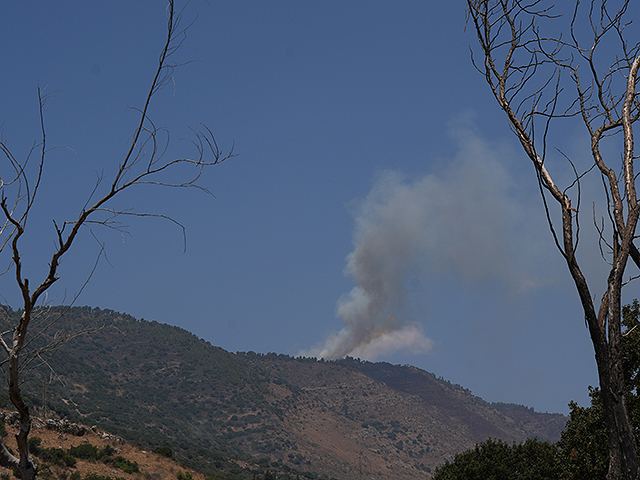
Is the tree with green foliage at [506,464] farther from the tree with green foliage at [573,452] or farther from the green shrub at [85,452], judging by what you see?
the green shrub at [85,452]

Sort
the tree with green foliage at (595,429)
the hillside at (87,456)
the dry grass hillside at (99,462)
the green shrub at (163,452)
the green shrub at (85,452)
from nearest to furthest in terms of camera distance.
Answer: the tree with green foliage at (595,429) → the dry grass hillside at (99,462) → the hillside at (87,456) → the green shrub at (85,452) → the green shrub at (163,452)

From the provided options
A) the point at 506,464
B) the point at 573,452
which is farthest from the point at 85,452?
the point at 573,452

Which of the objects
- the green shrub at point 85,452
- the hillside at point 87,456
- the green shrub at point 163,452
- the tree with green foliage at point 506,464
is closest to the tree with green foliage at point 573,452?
the tree with green foliage at point 506,464

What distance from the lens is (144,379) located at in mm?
174000

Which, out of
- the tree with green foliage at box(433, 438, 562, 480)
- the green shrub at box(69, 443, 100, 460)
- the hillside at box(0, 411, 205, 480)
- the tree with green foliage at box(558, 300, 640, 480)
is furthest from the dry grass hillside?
the tree with green foliage at box(558, 300, 640, 480)

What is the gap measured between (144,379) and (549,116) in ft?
603

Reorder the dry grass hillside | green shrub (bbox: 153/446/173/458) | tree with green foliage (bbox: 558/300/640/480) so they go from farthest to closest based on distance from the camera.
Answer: green shrub (bbox: 153/446/173/458)
the dry grass hillside
tree with green foliage (bbox: 558/300/640/480)

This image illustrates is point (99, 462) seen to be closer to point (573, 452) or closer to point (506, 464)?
point (506, 464)

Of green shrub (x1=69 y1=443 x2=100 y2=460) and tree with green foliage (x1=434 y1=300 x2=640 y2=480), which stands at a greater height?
tree with green foliage (x1=434 y1=300 x2=640 y2=480)

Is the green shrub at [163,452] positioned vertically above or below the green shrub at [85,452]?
above

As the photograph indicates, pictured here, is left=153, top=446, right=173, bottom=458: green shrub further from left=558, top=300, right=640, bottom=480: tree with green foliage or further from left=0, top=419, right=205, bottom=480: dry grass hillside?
left=558, top=300, right=640, bottom=480: tree with green foliage

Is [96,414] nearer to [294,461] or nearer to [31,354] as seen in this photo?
[294,461]

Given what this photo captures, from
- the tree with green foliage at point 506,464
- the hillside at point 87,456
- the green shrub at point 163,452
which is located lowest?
the hillside at point 87,456

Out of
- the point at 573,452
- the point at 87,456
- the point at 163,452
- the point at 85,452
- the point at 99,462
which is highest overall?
the point at 573,452
